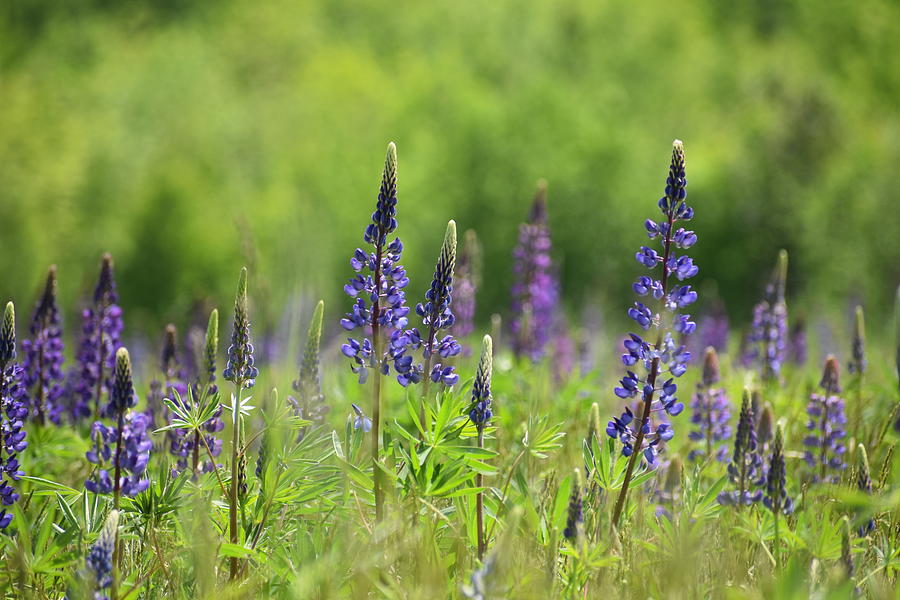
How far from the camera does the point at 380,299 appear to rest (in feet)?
8.30

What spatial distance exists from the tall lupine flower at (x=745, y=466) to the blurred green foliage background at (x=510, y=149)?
535 inches

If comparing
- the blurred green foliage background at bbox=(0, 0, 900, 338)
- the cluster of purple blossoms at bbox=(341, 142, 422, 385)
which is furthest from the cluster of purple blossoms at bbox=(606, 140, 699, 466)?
the blurred green foliage background at bbox=(0, 0, 900, 338)

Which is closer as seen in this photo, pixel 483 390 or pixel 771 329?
pixel 483 390

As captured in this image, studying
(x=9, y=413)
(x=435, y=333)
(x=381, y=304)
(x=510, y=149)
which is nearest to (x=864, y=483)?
(x=435, y=333)

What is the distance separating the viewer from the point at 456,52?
43.4 meters

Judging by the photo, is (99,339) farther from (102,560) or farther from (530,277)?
(530,277)

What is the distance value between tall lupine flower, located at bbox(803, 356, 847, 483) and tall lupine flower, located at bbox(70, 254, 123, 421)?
322cm

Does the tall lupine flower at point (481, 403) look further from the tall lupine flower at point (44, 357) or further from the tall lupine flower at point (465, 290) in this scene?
the tall lupine flower at point (465, 290)

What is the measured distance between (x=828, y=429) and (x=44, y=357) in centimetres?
362

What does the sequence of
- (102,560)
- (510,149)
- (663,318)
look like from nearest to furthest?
1. (102,560)
2. (663,318)
3. (510,149)

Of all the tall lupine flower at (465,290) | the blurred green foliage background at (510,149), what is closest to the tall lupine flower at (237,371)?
the tall lupine flower at (465,290)

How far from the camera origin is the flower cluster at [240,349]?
237 cm

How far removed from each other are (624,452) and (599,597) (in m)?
0.49

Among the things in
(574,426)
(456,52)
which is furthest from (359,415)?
(456,52)
